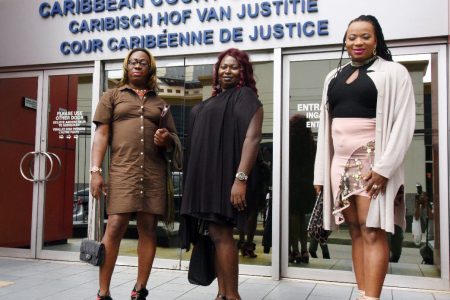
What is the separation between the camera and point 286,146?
4.84m

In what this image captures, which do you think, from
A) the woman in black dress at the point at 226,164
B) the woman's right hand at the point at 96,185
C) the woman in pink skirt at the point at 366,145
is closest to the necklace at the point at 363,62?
the woman in pink skirt at the point at 366,145

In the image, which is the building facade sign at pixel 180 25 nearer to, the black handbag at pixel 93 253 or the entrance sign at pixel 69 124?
the entrance sign at pixel 69 124

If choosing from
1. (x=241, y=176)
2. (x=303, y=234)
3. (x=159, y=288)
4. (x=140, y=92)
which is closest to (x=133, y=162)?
(x=140, y=92)

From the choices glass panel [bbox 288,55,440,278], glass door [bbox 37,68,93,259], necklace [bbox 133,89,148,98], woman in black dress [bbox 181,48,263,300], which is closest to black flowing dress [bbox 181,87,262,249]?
woman in black dress [bbox 181,48,263,300]

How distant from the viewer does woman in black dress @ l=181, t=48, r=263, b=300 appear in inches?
119

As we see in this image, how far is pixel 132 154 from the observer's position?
133 inches

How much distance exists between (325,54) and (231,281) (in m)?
2.66

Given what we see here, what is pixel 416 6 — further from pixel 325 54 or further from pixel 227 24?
pixel 227 24

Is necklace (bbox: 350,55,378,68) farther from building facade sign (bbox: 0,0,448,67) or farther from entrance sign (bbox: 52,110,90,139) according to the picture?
entrance sign (bbox: 52,110,90,139)

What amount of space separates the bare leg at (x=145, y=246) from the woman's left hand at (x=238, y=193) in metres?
0.76

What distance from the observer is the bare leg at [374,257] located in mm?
2629

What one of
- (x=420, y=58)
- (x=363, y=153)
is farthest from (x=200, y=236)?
(x=420, y=58)

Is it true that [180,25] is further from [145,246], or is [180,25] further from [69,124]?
[145,246]

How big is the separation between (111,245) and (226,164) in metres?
0.97
